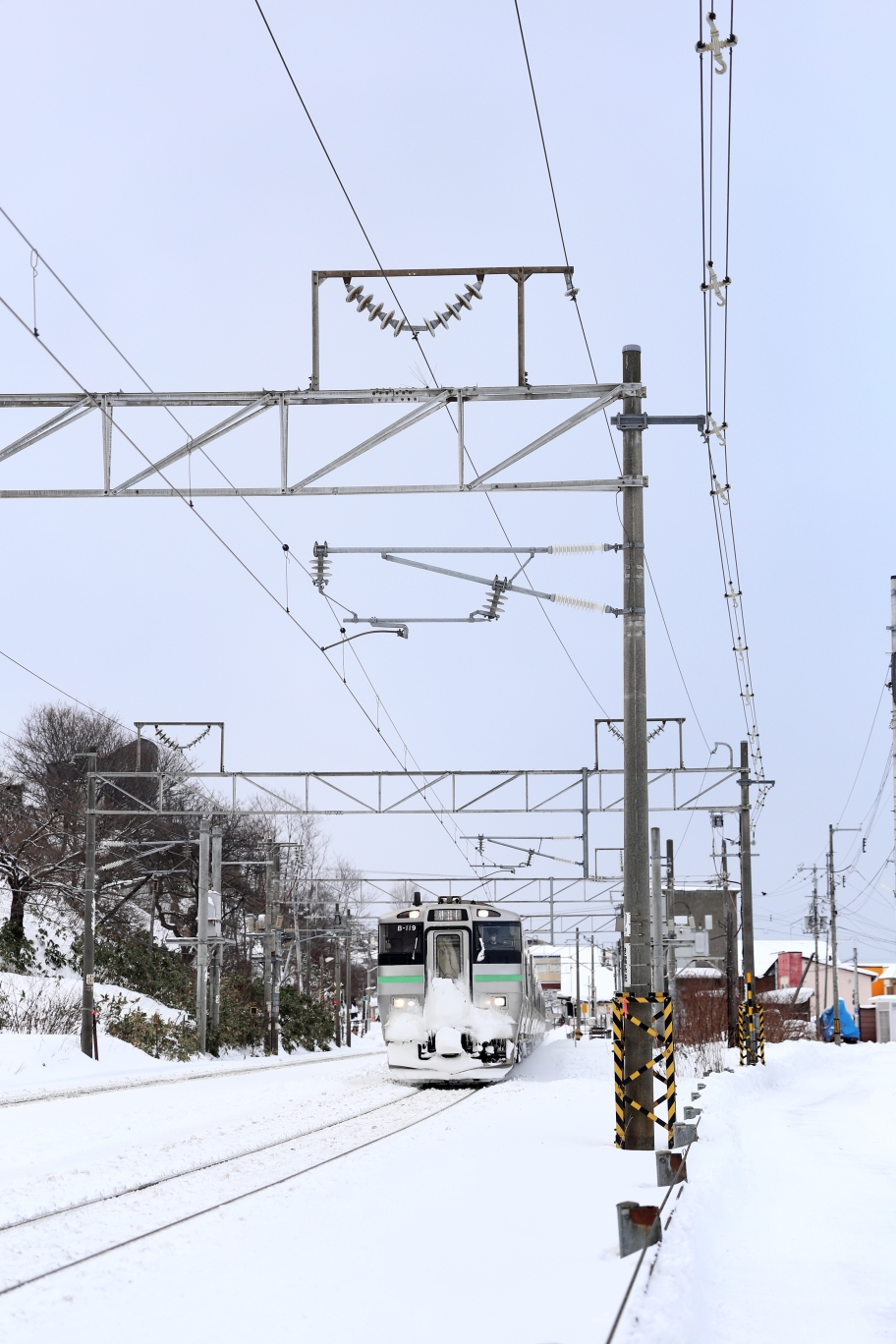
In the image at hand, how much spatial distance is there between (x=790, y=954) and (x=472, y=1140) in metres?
88.8

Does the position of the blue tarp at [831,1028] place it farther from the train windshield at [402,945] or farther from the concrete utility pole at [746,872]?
the train windshield at [402,945]

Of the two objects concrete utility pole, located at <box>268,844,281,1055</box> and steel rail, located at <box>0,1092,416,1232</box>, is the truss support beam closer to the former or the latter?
steel rail, located at <box>0,1092,416,1232</box>

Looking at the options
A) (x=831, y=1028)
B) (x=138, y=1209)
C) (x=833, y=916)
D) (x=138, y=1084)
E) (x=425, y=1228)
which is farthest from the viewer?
(x=831, y=1028)

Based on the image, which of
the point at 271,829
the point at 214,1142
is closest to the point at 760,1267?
the point at 214,1142

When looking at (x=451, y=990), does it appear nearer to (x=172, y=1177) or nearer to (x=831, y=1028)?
(x=172, y=1177)

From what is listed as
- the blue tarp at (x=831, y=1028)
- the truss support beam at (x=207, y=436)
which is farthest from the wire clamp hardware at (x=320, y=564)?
the blue tarp at (x=831, y=1028)

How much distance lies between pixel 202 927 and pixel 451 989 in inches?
517

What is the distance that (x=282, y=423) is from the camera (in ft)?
46.5

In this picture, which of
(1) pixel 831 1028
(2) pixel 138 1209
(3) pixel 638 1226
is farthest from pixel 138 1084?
(1) pixel 831 1028

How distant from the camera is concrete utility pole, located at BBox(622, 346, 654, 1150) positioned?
14.2 m

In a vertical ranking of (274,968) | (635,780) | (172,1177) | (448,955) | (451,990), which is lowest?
(274,968)

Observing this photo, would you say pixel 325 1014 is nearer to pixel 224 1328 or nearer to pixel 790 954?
pixel 224 1328

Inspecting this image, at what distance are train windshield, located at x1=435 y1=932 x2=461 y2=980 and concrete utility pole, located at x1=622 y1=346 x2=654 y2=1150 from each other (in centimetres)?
1187

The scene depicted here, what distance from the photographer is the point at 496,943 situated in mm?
26812
